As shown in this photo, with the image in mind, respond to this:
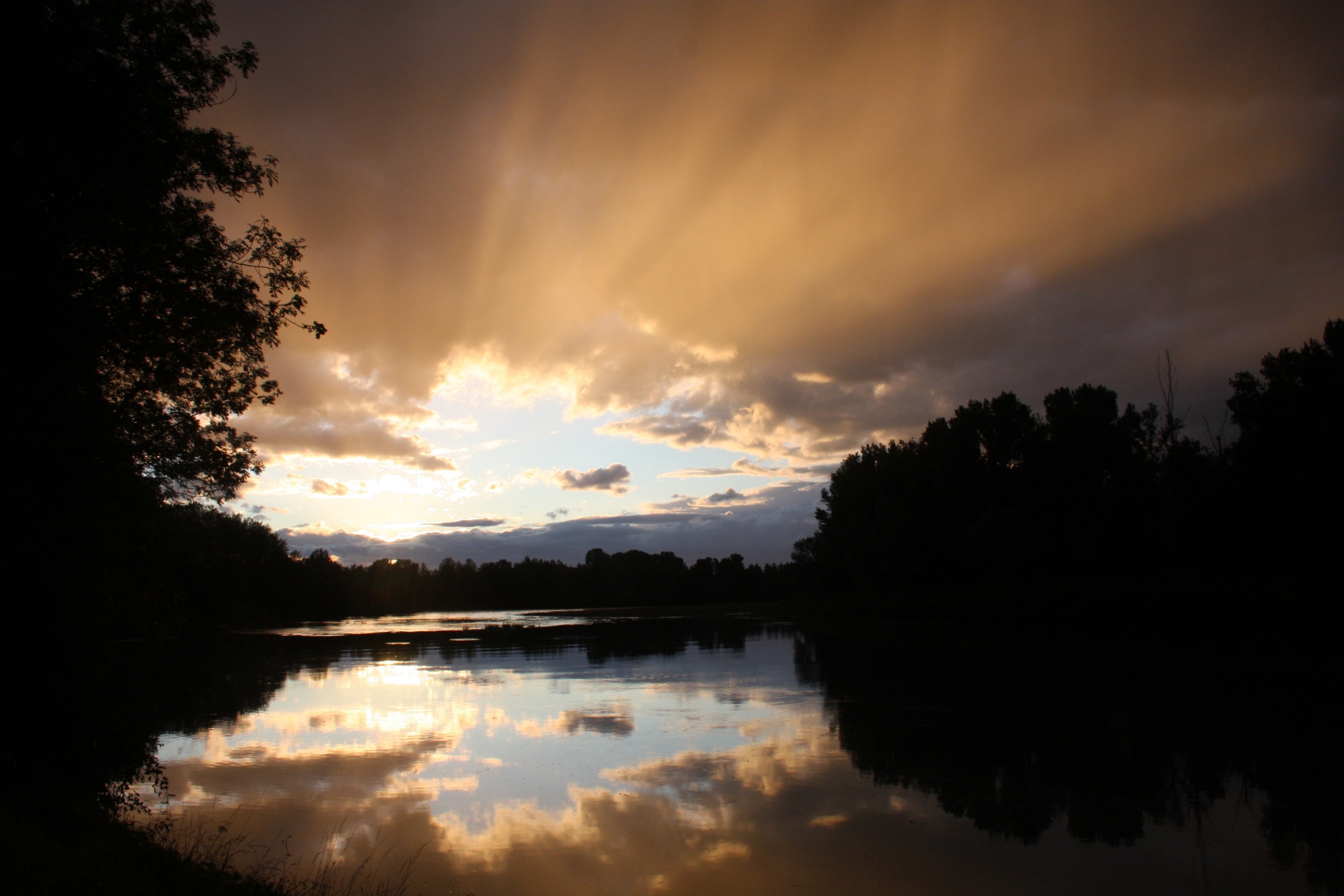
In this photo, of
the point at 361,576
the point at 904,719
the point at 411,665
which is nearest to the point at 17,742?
the point at 904,719

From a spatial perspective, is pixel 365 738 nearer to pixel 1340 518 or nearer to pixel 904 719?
pixel 904 719

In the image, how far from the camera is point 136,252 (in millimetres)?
14547

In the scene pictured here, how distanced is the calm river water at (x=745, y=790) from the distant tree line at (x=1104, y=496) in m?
32.5

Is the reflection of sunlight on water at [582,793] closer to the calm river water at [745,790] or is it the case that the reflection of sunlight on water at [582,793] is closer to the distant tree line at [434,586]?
the calm river water at [745,790]

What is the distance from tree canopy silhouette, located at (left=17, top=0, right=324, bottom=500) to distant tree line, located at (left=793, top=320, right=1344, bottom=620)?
47.0 meters

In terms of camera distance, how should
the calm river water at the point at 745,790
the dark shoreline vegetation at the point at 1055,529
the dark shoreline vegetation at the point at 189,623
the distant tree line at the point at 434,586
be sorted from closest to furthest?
1. the calm river water at the point at 745,790
2. the dark shoreline vegetation at the point at 189,623
3. the dark shoreline vegetation at the point at 1055,529
4. the distant tree line at the point at 434,586

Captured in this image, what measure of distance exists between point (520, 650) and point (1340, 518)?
49947 millimetres

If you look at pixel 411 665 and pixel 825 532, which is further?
pixel 825 532

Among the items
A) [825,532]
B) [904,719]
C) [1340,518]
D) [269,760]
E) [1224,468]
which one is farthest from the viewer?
[825,532]

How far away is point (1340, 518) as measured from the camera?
46.8 metres

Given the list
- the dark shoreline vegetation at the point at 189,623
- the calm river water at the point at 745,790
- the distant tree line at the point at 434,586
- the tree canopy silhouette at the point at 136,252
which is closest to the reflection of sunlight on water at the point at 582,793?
the calm river water at the point at 745,790

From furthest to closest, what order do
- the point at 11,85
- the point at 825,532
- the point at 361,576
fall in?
the point at 361,576 < the point at 825,532 < the point at 11,85

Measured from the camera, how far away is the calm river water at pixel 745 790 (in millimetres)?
10945

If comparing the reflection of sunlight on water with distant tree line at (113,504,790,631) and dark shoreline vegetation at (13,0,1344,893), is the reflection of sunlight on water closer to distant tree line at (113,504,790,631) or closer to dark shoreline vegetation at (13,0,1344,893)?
dark shoreline vegetation at (13,0,1344,893)
